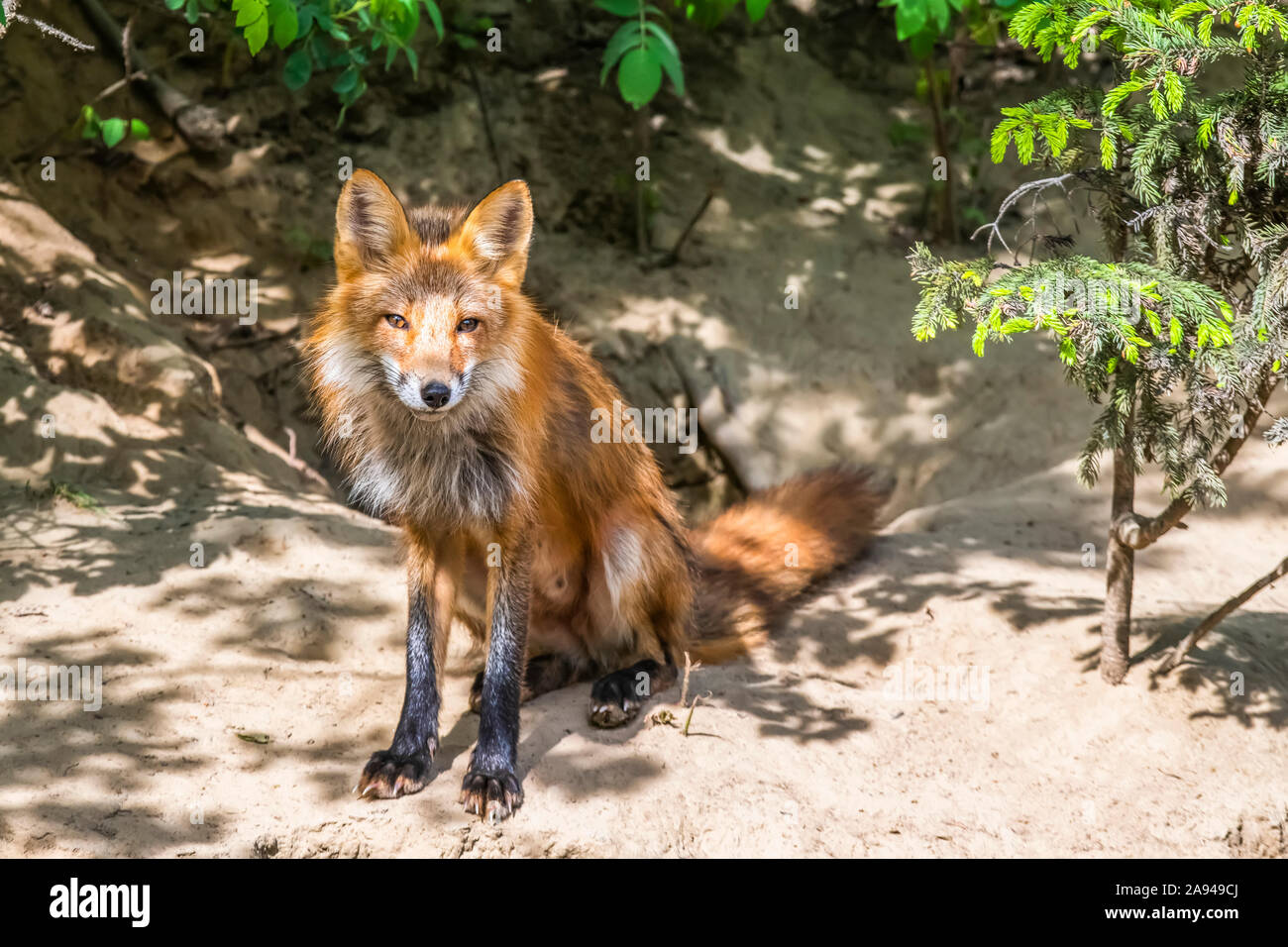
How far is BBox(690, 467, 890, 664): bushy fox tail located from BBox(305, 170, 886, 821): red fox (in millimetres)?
272

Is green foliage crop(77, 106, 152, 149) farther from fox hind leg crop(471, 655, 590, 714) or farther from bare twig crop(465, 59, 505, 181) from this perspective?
fox hind leg crop(471, 655, 590, 714)

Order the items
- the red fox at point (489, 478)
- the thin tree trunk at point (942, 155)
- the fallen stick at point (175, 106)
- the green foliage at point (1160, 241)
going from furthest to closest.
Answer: the thin tree trunk at point (942, 155), the fallen stick at point (175, 106), the red fox at point (489, 478), the green foliage at point (1160, 241)

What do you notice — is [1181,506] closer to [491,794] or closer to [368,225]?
[491,794]

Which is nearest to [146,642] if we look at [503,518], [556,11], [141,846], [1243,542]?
[141,846]

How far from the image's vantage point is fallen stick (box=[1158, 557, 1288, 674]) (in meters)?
4.12

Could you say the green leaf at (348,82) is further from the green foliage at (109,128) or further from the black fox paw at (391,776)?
the black fox paw at (391,776)

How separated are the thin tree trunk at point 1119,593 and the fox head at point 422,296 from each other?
2486 millimetres

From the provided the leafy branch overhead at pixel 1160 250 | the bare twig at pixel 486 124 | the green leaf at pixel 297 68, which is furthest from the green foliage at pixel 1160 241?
the bare twig at pixel 486 124

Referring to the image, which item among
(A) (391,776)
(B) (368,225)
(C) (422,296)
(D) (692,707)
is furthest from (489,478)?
(D) (692,707)

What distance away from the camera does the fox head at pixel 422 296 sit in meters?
3.73

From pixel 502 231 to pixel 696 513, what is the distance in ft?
14.6

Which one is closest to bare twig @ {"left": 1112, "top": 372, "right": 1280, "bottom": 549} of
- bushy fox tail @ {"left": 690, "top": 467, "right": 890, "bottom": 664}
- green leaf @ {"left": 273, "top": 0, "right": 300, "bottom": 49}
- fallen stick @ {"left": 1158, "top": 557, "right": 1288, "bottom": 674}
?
fallen stick @ {"left": 1158, "top": 557, "right": 1288, "bottom": 674}

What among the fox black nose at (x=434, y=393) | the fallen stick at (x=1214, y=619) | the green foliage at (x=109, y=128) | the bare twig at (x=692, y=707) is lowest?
the bare twig at (x=692, y=707)

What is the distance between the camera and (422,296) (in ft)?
12.3
